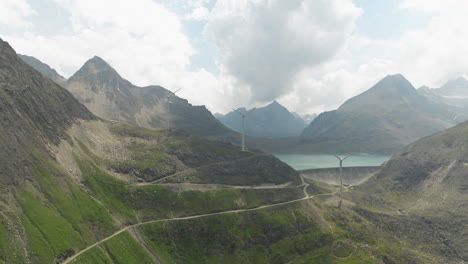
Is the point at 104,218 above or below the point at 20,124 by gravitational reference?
below

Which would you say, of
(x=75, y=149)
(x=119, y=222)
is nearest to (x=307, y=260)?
(x=119, y=222)

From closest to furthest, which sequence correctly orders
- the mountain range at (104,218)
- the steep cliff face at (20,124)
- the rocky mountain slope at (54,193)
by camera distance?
the rocky mountain slope at (54,193) → the mountain range at (104,218) → the steep cliff face at (20,124)

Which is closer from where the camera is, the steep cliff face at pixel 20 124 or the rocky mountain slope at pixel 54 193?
the rocky mountain slope at pixel 54 193

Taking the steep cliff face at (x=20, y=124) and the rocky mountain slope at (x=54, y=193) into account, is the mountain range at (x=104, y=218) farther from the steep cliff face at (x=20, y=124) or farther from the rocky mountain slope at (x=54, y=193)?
the steep cliff face at (x=20, y=124)

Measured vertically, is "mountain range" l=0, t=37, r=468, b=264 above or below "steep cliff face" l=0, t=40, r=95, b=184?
below

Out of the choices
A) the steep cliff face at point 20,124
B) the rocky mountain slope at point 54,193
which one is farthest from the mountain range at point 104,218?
the steep cliff face at point 20,124

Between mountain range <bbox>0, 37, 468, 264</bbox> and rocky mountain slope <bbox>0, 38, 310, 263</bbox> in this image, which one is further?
mountain range <bbox>0, 37, 468, 264</bbox>

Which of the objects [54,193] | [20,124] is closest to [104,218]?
[54,193]

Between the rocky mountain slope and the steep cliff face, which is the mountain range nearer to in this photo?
the rocky mountain slope

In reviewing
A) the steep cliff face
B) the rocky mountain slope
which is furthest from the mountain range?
the steep cliff face

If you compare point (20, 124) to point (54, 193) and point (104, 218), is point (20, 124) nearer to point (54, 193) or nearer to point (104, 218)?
point (54, 193)

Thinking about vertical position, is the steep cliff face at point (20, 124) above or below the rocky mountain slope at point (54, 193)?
above
